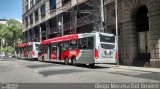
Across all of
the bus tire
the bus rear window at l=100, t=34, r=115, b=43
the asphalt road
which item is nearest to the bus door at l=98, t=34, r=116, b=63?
the bus rear window at l=100, t=34, r=115, b=43

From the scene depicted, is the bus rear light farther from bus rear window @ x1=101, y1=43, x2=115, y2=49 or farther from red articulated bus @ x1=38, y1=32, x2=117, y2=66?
bus rear window @ x1=101, y1=43, x2=115, y2=49

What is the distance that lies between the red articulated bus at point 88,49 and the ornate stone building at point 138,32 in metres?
2.86

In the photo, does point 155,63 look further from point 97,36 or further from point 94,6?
Answer: point 94,6

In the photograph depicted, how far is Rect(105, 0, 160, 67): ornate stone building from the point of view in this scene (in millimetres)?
24984

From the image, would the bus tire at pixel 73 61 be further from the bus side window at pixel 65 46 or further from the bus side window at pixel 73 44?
the bus side window at pixel 65 46

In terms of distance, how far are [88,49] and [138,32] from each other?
5.74 meters

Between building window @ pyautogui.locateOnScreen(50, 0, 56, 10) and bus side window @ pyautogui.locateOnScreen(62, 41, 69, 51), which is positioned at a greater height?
building window @ pyautogui.locateOnScreen(50, 0, 56, 10)

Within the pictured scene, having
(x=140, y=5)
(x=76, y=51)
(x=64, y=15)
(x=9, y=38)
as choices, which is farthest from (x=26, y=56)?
(x=9, y=38)

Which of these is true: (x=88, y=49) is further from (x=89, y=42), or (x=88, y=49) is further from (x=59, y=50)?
(x=59, y=50)

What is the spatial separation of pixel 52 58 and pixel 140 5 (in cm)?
1302

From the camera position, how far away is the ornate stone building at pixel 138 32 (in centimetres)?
2498

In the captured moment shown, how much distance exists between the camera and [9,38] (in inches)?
4279

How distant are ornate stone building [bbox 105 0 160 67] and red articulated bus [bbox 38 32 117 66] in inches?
113

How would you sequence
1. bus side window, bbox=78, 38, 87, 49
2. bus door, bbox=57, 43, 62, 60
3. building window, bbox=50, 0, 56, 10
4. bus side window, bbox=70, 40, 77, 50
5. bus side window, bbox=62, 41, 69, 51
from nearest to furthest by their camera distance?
bus side window, bbox=78, 38, 87, 49, bus side window, bbox=70, 40, 77, 50, bus side window, bbox=62, 41, 69, 51, bus door, bbox=57, 43, 62, 60, building window, bbox=50, 0, 56, 10
